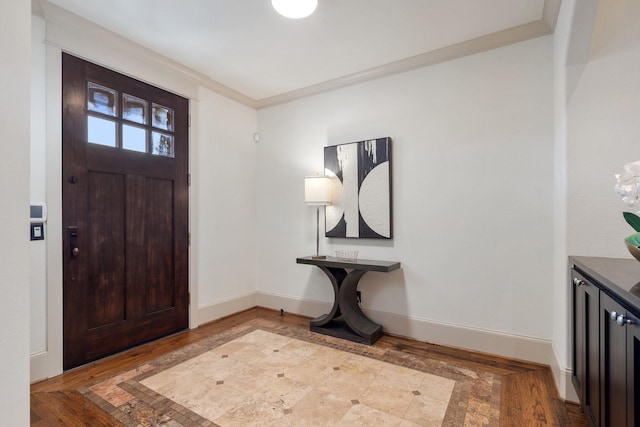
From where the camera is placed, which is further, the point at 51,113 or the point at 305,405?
the point at 51,113

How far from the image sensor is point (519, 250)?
2.59 meters

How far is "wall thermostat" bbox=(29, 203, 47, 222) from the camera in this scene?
2268mm

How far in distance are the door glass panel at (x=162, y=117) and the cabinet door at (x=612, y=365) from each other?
353 centimetres

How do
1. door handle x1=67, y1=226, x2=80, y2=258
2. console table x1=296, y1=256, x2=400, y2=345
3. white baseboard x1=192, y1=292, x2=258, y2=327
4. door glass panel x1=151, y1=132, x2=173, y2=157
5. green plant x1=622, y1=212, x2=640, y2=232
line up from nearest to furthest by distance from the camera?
green plant x1=622, y1=212, x2=640, y2=232
door handle x1=67, y1=226, x2=80, y2=258
console table x1=296, y1=256, x2=400, y2=345
door glass panel x1=151, y1=132, x2=173, y2=157
white baseboard x1=192, y1=292, x2=258, y2=327

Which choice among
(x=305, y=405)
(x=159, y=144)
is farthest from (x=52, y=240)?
(x=305, y=405)

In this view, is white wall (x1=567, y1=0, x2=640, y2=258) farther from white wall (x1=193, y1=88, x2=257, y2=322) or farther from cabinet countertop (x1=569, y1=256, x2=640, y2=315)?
white wall (x1=193, y1=88, x2=257, y2=322)

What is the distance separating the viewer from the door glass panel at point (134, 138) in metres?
2.83

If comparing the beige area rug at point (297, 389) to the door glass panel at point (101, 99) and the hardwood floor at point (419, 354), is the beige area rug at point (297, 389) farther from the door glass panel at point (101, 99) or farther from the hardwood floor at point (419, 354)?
the door glass panel at point (101, 99)

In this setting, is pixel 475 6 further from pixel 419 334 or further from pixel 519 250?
pixel 419 334

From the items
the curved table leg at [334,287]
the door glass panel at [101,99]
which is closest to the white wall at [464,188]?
the curved table leg at [334,287]

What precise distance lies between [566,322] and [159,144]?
3630 millimetres

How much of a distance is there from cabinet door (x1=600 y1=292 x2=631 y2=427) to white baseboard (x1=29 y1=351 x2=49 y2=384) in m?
3.31

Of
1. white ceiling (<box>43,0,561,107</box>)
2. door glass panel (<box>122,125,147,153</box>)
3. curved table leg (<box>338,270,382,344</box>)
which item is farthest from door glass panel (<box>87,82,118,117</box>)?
curved table leg (<box>338,270,382,344</box>)

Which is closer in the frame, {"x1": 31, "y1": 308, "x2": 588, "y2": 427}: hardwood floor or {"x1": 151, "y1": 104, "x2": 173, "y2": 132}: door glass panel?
{"x1": 31, "y1": 308, "x2": 588, "y2": 427}: hardwood floor
